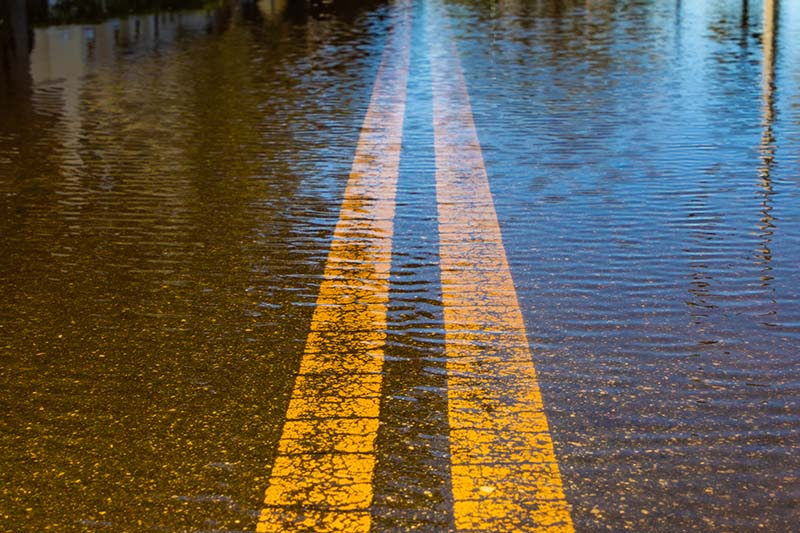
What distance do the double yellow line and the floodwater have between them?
0.19ft

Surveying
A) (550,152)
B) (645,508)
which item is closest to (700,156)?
(550,152)

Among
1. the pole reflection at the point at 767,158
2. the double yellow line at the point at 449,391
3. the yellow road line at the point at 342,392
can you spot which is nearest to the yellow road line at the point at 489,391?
the double yellow line at the point at 449,391

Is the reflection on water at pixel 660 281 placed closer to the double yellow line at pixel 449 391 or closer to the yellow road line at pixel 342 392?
the double yellow line at pixel 449 391

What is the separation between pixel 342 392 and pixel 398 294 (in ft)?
4.56

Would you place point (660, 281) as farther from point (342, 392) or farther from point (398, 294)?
point (342, 392)

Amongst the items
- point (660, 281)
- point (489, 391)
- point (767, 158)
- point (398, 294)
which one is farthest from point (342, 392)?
point (767, 158)

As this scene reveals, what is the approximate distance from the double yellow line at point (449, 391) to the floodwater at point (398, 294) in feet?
0.19

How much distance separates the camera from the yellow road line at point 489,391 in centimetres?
371

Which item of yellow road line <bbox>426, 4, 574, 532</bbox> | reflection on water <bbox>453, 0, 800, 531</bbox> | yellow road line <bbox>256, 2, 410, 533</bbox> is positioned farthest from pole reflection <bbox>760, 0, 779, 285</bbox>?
yellow road line <bbox>256, 2, 410, 533</bbox>

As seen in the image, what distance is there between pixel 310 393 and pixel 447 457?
2.52 ft

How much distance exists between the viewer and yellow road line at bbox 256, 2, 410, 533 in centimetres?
371

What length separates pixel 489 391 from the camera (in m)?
4.70

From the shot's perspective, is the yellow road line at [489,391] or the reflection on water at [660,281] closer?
the yellow road line at [489,391]

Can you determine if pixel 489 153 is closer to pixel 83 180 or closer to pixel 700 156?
pixel 700 156
